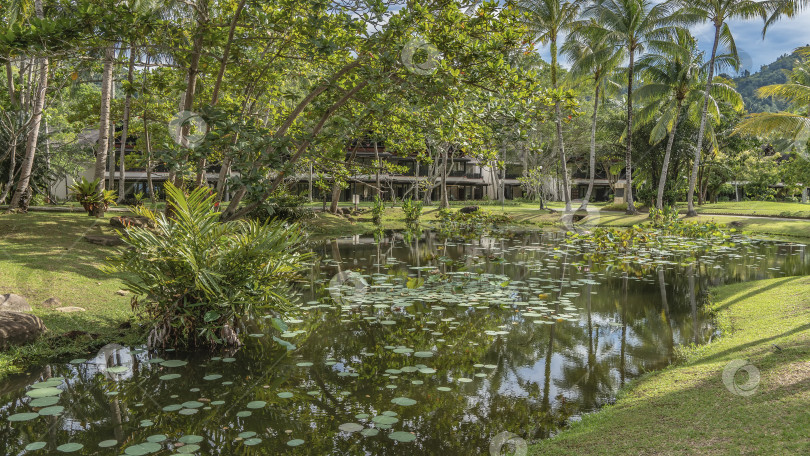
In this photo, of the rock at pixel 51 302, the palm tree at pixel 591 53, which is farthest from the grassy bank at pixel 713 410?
the palm tree at pixel 591 53

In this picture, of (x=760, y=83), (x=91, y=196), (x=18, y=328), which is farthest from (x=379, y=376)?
(x=760, y=83)

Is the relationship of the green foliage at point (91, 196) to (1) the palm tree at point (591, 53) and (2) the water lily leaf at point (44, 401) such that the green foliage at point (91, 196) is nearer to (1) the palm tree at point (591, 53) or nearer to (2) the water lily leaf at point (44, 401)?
(2) the water lily leaf at point (44, 401)

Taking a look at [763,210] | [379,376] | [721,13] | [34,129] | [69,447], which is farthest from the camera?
[763,210]

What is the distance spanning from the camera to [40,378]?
18.2 ft

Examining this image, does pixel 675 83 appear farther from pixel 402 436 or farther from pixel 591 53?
pixel 402 436

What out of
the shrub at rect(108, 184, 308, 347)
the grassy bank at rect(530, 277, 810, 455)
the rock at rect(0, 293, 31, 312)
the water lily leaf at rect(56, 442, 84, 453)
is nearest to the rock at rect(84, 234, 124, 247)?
the rock at rect(0, 293, 31, 312)

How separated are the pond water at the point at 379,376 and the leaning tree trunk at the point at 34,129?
26.4ft

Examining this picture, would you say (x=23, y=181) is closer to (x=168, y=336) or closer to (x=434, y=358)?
(x=168, y=336)

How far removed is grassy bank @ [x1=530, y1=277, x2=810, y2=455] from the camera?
3.60 m

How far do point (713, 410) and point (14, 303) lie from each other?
317 inches

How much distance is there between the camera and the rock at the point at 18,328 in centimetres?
606

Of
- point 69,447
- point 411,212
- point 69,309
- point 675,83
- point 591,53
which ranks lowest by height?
point 69,447

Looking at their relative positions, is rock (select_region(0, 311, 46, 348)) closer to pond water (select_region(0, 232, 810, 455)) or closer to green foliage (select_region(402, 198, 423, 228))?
pond water (select_region(0, 232, 810, 455))

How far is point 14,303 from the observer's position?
22.9 ft
